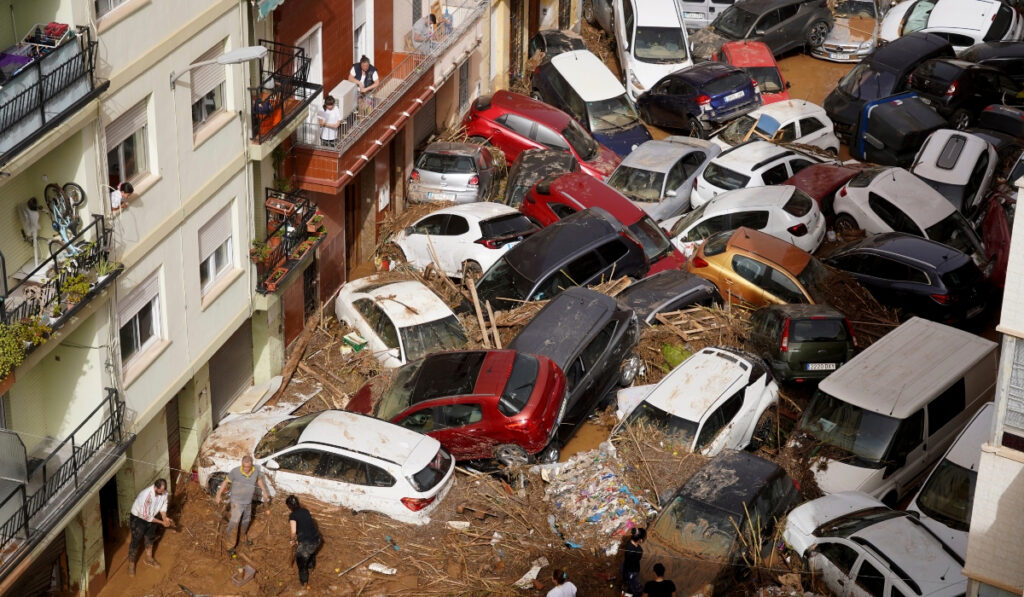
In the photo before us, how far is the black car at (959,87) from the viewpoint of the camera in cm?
3002

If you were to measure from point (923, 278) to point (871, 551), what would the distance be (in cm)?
816

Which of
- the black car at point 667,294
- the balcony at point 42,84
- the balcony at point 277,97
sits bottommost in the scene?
the black car at point 667,294

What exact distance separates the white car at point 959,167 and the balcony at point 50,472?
16.9m

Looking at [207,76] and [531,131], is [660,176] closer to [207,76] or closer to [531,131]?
[531,131]

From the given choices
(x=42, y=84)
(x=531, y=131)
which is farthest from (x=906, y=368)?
(x=42, y=84)

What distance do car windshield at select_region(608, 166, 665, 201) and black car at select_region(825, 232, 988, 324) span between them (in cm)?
470

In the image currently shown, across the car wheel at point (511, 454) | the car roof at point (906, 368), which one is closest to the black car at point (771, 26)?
the car roof at point (906, 368)

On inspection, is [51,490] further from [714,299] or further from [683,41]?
[683,41]

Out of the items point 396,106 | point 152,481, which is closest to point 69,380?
point 152,481

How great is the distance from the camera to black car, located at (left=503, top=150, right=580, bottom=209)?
85.1 feet

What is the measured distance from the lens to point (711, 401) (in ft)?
59.8

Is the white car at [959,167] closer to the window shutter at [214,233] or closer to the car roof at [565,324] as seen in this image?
the car roof at [565,324]

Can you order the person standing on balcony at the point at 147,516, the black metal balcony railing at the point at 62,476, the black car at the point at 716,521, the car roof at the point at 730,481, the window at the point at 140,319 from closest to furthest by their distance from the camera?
the black metal balcony railing at the point at 62,476
the black car at the point at 716,521
the car roof at the point at 730,481
the window at the point at 140,319
the person standing on balcony at the point at 147,516

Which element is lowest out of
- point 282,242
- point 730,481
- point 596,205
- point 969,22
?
point 730,481
